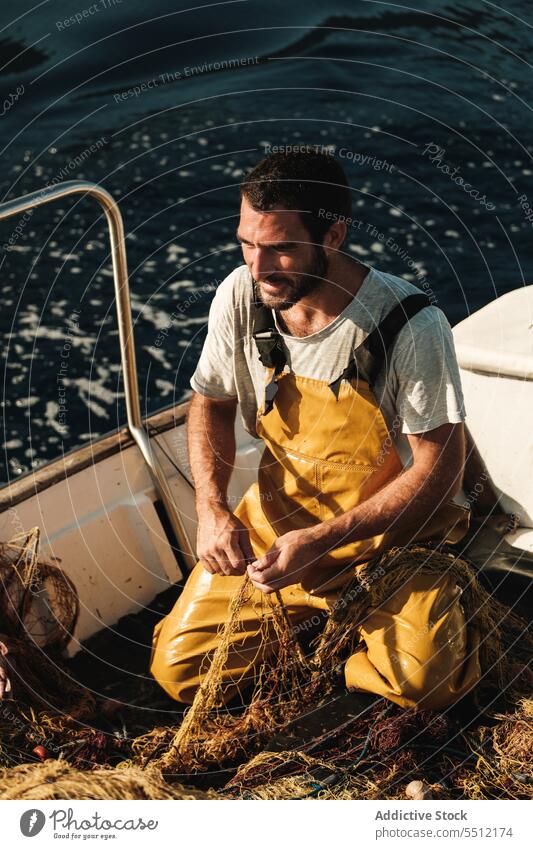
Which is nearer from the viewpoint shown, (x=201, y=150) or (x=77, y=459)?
(x=77, y=459)

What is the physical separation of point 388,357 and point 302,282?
32 cm

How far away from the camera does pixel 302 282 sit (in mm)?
2830

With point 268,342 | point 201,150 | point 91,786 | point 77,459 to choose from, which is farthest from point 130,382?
point 201,150

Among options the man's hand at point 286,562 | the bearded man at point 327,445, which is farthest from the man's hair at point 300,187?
the man's hand at point 286,562

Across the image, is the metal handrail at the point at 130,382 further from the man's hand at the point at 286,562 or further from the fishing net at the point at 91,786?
the fishing net at the point at 91,786

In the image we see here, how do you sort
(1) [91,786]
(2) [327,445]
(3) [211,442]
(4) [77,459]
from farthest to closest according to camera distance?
(4) [77,459], (3) [211,442], (2) [327,445], (1) [91,786]

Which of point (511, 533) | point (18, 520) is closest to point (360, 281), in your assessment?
point (511, 533)

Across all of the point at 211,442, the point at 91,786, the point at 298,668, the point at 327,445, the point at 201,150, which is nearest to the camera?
the point at 91,786

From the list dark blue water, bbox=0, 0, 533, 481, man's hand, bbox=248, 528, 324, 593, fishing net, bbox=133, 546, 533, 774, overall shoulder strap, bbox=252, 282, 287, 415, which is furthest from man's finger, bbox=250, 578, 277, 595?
dark blue water, bbox=0, 0, 533, 481

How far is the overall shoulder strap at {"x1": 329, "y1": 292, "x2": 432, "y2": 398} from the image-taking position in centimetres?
281

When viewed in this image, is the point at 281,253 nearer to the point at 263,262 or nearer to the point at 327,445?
the point at 263,262

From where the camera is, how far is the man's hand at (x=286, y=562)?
282 cm

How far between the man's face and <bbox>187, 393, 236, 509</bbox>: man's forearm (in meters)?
0.57
